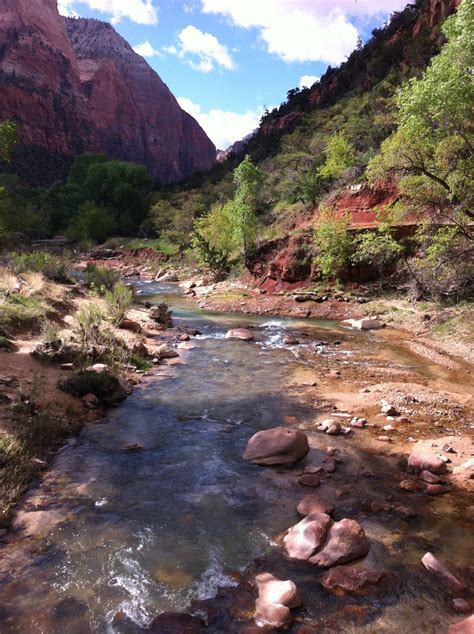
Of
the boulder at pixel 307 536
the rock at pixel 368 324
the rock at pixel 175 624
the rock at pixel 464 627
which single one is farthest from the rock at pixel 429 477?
the rock at pixel 368 324

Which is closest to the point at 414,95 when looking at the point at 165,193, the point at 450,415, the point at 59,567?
the point at 450,415

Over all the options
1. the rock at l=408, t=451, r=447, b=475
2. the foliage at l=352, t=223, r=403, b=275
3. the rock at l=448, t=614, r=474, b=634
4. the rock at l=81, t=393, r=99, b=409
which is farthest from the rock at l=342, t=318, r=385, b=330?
the rock at l=448, t=614, r=474, b=634

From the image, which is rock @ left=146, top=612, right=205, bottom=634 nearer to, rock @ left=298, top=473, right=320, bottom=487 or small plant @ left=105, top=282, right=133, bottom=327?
rock @ left=298, top=473, right=320, bottom=487

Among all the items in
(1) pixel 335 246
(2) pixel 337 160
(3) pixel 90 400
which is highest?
(2) pixel 337 160

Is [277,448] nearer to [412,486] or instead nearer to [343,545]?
[412,486]

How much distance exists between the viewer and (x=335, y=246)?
1049 inches

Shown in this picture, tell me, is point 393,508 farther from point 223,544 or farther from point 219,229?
point 219,229

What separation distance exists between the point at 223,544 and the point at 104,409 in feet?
17.7

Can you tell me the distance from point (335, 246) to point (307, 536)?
76.0ft

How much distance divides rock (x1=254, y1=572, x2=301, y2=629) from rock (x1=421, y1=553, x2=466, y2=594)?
1.57m

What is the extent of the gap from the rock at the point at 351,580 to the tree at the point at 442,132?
13.2 meters

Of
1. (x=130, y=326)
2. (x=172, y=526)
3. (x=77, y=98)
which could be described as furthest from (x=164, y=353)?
(x=77, y=98)

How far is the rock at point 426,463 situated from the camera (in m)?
6.89

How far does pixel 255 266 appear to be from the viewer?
110 ft
